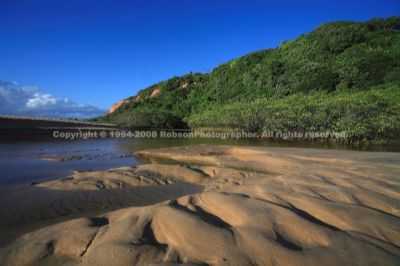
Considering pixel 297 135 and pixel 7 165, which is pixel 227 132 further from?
pixel 7 165

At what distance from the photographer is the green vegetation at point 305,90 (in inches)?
691

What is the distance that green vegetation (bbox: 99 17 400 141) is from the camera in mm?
17562

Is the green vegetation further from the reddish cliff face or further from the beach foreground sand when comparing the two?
the beach foreground sand

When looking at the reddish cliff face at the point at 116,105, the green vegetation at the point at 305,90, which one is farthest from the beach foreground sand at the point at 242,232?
the reddish cliff face at the point at 116,105

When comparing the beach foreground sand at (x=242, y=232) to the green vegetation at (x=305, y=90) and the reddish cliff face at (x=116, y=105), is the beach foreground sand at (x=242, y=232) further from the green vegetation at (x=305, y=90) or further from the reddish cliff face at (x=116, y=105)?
the reddish cliff face at (x=116, y=105)

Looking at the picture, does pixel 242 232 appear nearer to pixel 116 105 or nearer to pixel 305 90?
pixel 305 90

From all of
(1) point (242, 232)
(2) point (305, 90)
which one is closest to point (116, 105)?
(2) point (305, 90)

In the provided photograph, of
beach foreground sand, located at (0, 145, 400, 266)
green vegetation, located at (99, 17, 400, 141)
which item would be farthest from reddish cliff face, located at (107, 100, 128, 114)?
beach foreground sand, located at (0, 145, 400, 266)

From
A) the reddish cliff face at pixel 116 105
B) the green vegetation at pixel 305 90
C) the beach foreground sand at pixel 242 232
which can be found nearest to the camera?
the beach foreground sand at pixel 242 232

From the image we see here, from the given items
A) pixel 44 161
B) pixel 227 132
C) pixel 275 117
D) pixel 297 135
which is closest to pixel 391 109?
pixel 297 135

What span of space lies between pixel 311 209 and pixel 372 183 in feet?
6.83

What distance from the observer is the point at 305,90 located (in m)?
31.8

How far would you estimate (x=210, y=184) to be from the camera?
20.6 ft

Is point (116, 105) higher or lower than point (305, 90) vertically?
lower
